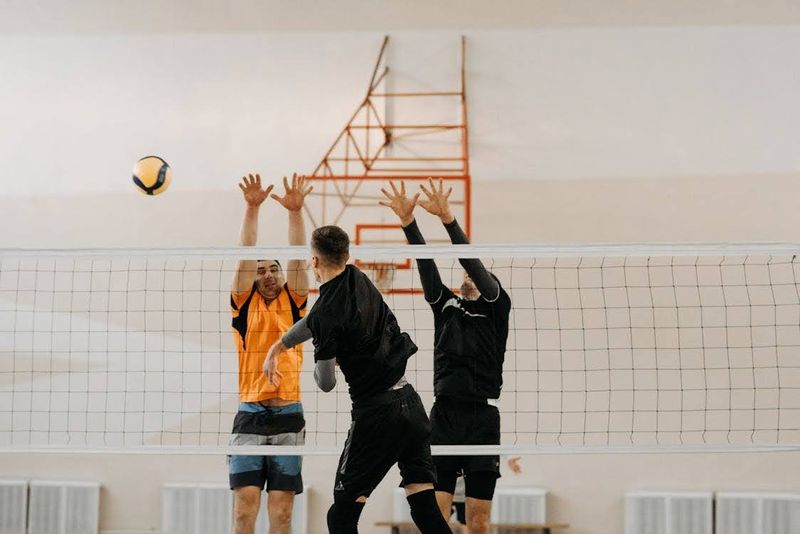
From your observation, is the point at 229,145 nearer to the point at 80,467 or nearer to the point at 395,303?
the point at 395,303

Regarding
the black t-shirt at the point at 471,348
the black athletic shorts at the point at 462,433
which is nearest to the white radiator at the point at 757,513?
the black athletic shorts at the point at 462,433

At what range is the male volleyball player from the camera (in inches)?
200

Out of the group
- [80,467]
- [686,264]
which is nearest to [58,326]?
[80,467]

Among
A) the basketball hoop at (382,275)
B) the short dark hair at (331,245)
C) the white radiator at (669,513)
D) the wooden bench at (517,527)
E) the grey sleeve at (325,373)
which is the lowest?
the wooden bench at (517,527)

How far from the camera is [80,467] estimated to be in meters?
8.73

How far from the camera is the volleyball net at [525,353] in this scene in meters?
8.24

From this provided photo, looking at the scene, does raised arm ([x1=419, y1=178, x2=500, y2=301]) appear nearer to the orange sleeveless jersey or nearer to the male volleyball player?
the male volleyball player

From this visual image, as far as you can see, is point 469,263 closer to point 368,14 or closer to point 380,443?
point 380,443

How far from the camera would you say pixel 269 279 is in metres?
5.25

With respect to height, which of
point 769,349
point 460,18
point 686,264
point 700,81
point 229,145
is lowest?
point 769,349

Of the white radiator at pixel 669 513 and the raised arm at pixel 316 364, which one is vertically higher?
the raised arm at pixel 316 364

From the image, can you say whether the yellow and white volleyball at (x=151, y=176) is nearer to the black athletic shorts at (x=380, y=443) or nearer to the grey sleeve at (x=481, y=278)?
the grey sleeve at (x=481, y=278)

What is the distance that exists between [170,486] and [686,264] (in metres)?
5.25

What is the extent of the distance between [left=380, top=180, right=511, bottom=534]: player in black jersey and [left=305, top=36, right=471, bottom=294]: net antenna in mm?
3477
